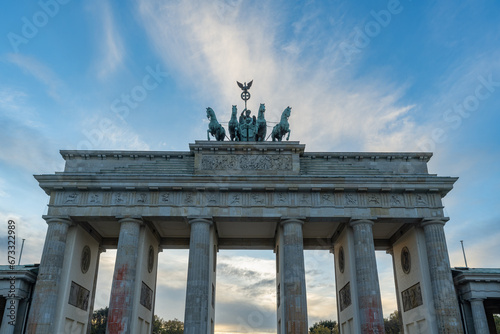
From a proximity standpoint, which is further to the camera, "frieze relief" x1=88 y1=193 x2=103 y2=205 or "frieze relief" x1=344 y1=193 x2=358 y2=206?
"frieze relief" x1=344 y1=193 x2=358 y2=206

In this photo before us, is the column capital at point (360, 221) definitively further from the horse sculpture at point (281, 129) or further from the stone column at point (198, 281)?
the stone column at point (198, 281)

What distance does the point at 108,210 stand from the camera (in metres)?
26.9

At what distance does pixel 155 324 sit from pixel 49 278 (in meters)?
56.3

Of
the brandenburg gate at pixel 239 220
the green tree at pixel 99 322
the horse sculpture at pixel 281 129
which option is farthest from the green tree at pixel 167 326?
the horse sculpture at pixel 281 129

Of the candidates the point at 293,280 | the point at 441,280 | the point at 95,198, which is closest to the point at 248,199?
the point at 293,280

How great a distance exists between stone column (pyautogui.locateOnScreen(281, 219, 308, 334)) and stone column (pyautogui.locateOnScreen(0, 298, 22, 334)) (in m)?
16.5

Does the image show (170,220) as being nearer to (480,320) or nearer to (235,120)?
(235,120)

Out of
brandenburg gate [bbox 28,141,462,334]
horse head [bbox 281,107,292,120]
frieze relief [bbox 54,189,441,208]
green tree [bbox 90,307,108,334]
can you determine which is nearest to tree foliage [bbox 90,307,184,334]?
green tree [bbox 90,307,108,334]

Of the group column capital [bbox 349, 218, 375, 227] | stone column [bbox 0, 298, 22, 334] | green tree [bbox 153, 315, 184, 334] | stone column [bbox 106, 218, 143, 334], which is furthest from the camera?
green tree [bbox 153, 315, 184, 334]

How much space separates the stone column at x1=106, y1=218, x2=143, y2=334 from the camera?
2400 centimetres

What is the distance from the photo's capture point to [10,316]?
78.2ft

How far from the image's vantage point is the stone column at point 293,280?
946 inches

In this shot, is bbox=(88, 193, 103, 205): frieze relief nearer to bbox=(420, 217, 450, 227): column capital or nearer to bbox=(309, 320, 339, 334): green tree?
bbox=(420, 217, 450, 227): column capital

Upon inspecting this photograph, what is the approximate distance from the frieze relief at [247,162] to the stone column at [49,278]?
34.1ft
